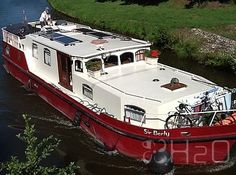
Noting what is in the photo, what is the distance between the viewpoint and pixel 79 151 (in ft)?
65.2

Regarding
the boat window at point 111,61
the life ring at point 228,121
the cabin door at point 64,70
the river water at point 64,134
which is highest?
the boat window at point 111,61

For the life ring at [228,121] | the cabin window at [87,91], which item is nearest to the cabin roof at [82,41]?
the cabin window at [87,91]

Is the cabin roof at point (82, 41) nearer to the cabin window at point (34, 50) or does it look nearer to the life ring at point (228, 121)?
the cabin window at point (34, 50)

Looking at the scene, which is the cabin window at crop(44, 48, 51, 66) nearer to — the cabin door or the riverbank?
the cabin door

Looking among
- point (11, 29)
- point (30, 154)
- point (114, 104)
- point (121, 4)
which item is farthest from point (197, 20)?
point (30, 154)

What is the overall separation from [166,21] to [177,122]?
2514 cm

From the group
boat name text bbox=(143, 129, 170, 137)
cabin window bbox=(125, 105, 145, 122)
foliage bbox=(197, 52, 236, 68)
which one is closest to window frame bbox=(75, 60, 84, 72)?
cabin window bbox=(125, 105, 145, 122)

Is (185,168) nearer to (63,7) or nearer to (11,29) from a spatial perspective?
(11,29)

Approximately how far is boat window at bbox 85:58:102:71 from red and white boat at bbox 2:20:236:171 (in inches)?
1.6

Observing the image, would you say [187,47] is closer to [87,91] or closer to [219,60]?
[219,60]

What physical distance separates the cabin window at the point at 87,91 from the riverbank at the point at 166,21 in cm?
1149

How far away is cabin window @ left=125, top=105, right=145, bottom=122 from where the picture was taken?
17.8 metres

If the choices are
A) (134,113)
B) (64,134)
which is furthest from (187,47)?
(134,113)

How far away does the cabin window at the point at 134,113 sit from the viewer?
58.2ft
